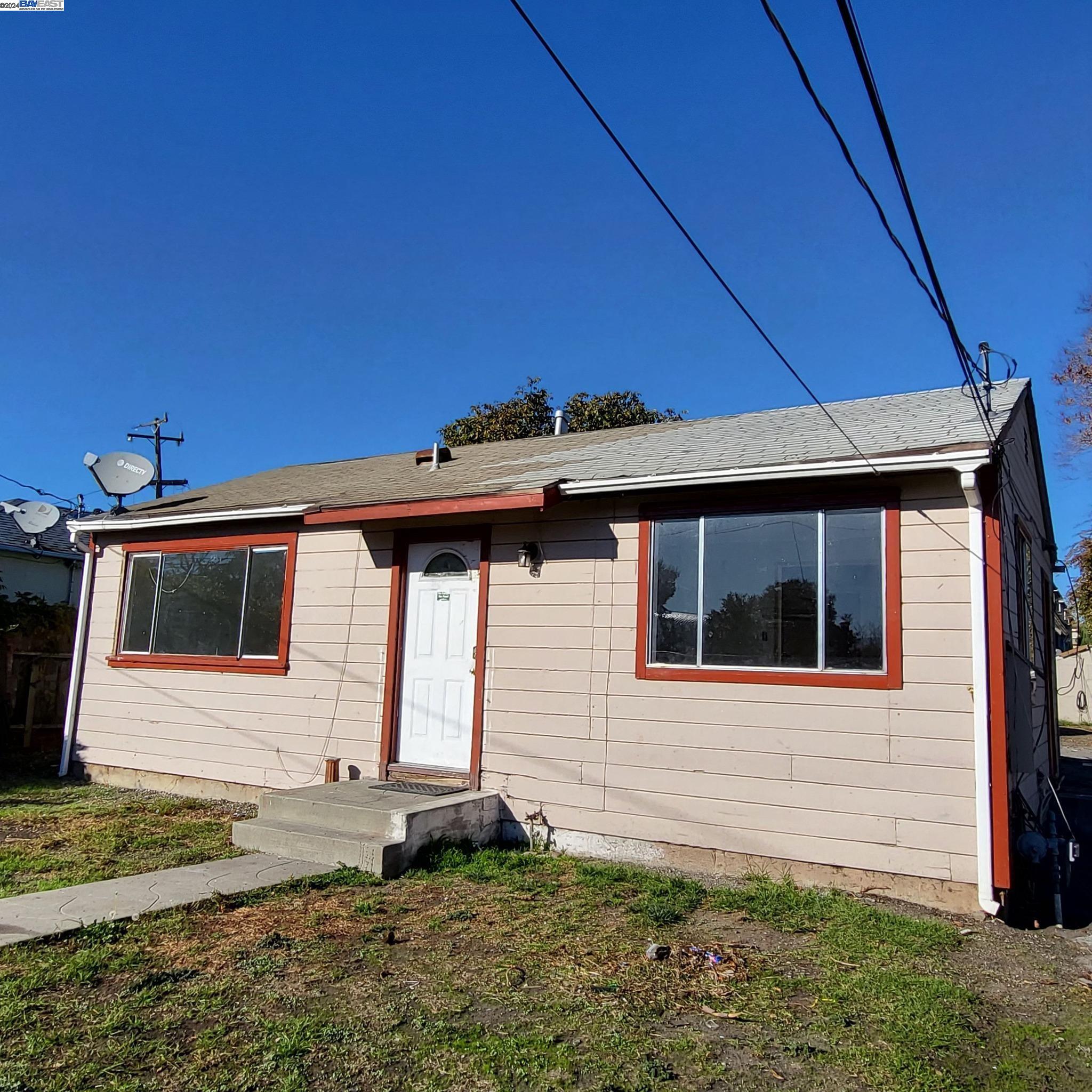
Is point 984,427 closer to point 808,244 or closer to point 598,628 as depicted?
point 808,244

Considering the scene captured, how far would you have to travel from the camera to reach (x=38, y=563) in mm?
19484

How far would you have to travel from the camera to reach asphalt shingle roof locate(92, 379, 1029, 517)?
6.40 metres

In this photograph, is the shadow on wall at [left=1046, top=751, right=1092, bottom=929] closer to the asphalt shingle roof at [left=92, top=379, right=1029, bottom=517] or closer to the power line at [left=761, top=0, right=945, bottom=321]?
the asphalt shingle roof at [left=92, top=379, right=1029, bottom=517]

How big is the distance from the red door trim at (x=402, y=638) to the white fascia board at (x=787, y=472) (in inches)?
47.7

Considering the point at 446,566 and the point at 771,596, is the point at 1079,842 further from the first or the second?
the point at 446,566

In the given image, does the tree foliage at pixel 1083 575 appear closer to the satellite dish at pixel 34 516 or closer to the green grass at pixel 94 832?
the green grass at pixel 94 832

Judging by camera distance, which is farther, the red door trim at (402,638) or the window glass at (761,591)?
the red door trim at (402,638)

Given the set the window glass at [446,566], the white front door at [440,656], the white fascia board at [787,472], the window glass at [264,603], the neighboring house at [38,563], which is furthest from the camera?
the neighboring house at [38,563]

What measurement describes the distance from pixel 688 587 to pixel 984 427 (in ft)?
8.09

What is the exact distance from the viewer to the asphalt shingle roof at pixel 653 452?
6.40 metres

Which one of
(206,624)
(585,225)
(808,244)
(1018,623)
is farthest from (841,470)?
(206,624)

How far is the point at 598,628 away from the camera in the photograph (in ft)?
22.7

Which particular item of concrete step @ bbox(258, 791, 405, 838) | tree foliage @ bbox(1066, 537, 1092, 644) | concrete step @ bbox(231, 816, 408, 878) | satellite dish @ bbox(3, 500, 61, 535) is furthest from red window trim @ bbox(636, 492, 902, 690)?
tree foliage @ bbox(1066, 537, 1092, 644)

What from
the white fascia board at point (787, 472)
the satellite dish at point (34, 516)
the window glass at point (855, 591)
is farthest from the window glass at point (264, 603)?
the satellite dish at point (34, 516)
